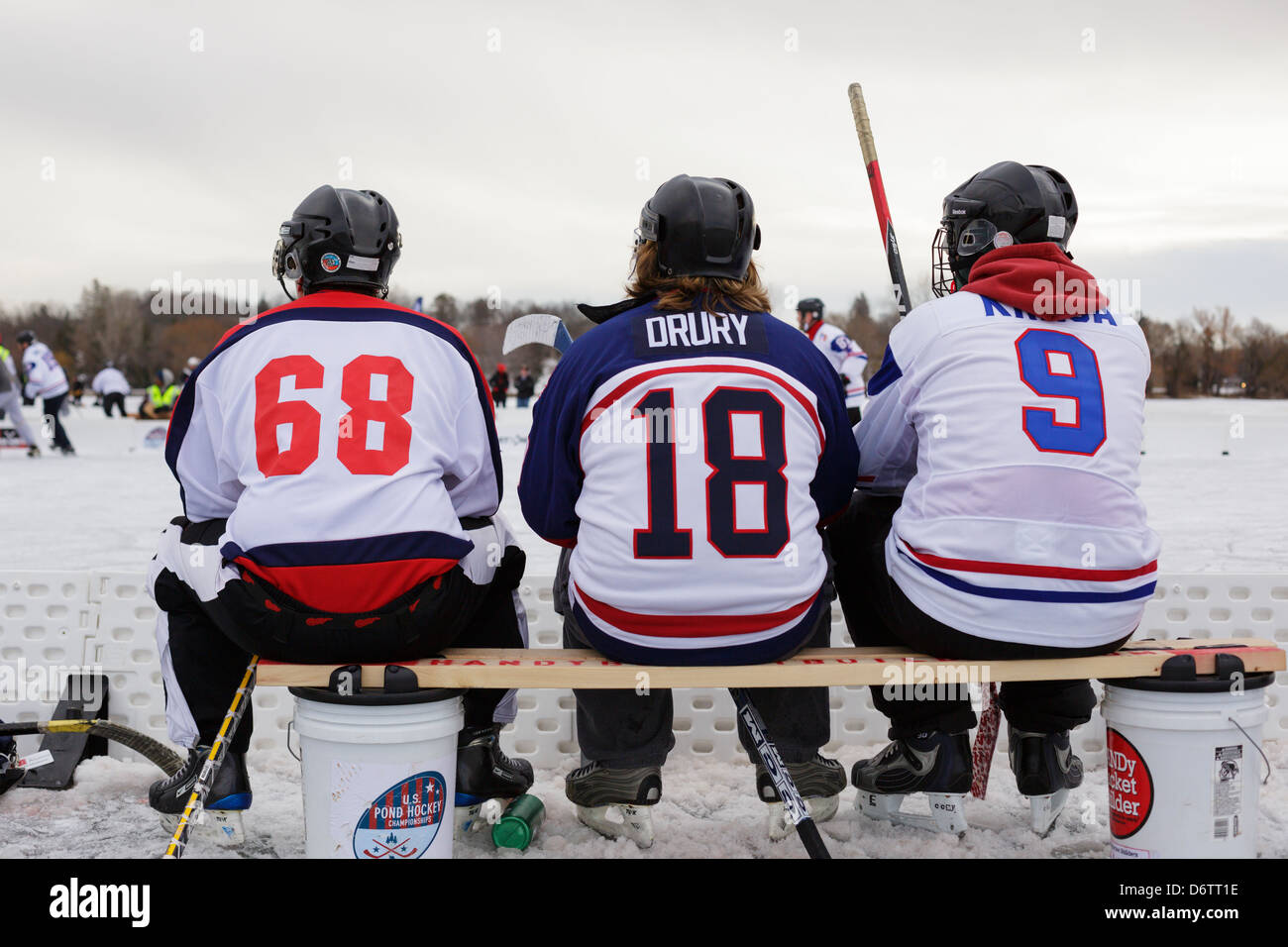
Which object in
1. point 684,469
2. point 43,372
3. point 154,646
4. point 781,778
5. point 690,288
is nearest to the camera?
point 684,469

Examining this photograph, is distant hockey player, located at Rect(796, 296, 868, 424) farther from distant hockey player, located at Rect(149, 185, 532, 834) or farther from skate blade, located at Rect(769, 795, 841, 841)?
distant hockey player, located at Rect(149, 185, 532, 834)

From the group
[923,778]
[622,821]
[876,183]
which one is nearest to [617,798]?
[622,821]

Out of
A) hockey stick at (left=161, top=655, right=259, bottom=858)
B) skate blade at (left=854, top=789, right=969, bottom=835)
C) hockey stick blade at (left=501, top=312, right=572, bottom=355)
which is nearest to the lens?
hockey stick at (left=161, top=655, right=259, bottom=858)

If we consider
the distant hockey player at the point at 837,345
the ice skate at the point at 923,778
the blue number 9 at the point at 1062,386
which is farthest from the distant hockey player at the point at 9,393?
the blue number 9 at the point at 1062,386

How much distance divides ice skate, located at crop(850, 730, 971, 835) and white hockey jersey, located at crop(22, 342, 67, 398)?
48.8 feet

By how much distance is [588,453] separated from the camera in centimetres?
272

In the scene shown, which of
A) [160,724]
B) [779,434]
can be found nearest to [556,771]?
[160,724]

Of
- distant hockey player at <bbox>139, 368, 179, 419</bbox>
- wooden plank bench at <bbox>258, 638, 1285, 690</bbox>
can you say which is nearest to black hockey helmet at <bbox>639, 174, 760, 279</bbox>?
wooden plank bench at <bbox>258, 638, 1285, 690</bbox>

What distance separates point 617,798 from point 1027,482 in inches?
55.2

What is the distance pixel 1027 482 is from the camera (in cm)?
259

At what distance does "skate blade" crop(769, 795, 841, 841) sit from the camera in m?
3.09

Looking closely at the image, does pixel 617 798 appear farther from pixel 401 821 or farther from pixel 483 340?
pixel 483 340

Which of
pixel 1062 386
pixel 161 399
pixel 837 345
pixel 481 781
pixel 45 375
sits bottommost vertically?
pixel 481 781
